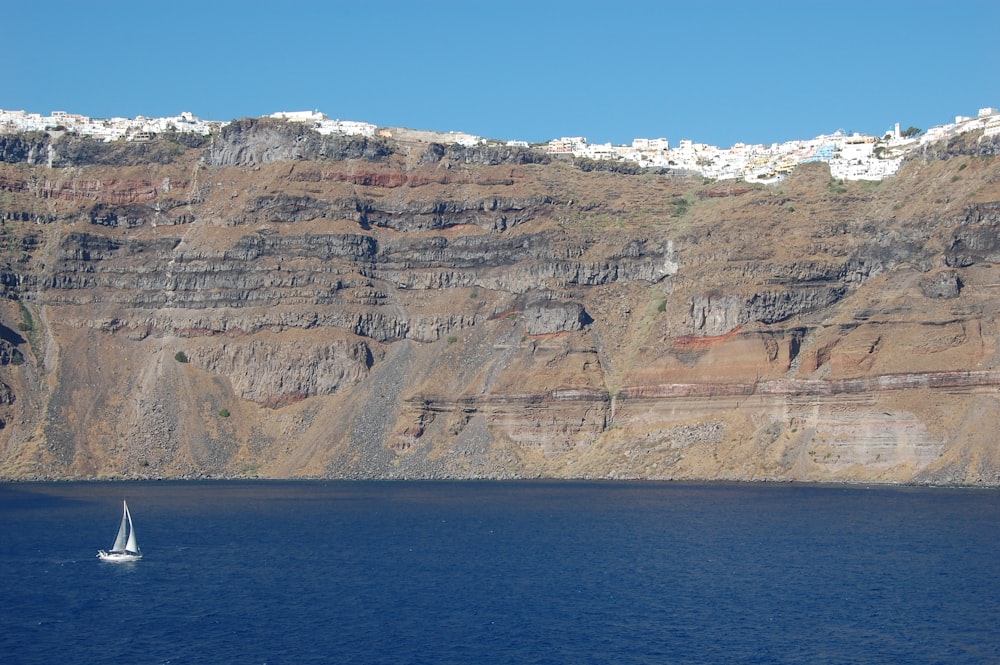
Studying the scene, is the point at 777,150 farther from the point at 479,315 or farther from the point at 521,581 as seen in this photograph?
the point at 521,581

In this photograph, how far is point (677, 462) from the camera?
419 feet

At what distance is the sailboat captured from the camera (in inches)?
3110

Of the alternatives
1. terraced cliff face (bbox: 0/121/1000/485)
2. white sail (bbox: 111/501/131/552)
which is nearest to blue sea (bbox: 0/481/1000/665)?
white sail (bbox: 111/501/131/552)

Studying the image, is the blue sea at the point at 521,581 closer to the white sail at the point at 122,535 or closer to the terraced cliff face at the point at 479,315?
the white sail at the point at 122,535

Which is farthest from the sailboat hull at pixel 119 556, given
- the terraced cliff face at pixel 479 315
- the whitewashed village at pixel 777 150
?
the whitewashed village at pixel 777 150

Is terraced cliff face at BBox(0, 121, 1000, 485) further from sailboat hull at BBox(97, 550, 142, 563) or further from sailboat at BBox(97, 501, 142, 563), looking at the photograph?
sailboat hull at BBox(97, 550, 142, 563)

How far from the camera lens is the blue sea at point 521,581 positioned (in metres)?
53.9

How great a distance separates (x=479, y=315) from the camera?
513ft

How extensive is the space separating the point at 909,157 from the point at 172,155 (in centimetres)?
9881

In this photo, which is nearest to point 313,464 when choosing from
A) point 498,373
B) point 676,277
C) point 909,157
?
point 498,373

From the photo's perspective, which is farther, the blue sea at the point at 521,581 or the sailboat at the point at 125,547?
the sailboat at the point at 125,547

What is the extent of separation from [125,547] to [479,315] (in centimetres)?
8067

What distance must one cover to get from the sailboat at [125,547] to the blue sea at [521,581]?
1230 millimetres

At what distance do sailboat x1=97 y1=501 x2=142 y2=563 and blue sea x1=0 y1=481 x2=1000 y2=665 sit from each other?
123 centimetres
